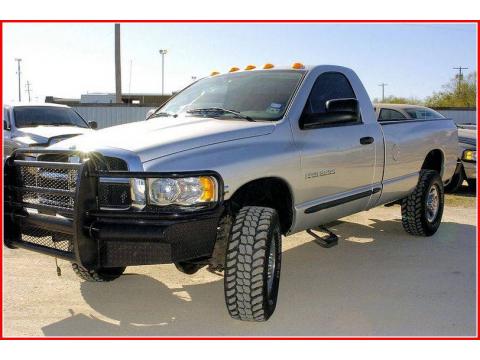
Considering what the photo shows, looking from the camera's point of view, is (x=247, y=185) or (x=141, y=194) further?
(x=247, y=185)

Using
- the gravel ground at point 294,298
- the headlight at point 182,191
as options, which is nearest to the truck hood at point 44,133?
the gravel ground at point 294,298

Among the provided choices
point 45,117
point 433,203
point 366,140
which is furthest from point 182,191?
point 45,117

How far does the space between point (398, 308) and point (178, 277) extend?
196 cm

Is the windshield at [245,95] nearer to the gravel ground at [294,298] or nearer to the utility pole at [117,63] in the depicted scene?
the gravel ground at [294,298]

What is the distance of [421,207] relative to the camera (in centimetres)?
630

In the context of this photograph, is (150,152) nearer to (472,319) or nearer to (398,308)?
(398,308)

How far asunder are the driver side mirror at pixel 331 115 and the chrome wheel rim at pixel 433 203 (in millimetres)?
2541

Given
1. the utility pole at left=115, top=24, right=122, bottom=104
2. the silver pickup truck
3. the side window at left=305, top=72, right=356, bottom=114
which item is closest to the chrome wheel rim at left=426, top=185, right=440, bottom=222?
the silver pickup truck

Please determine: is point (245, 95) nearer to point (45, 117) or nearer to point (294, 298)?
point (294, 298)

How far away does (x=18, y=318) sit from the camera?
3.89m

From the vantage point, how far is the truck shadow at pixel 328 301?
377cm

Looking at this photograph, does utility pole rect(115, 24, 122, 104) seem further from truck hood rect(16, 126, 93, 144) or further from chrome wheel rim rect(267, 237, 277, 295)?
chrome wheel rim rect(267, 237, 277, 295)

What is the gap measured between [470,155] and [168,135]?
7640 mm

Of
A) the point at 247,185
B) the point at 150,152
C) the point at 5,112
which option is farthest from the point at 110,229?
the point at 5,112
